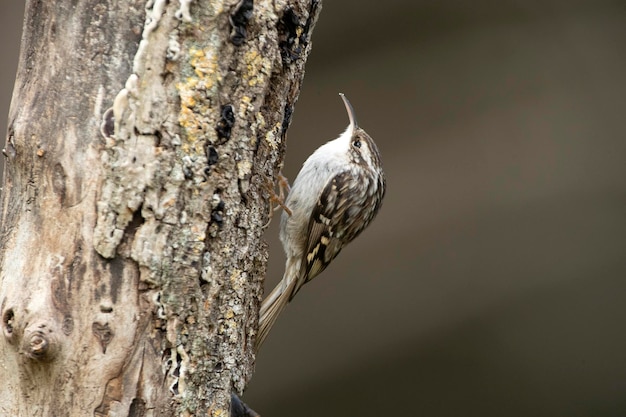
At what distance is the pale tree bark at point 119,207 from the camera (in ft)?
4.71

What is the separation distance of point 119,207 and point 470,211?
1.95 meters

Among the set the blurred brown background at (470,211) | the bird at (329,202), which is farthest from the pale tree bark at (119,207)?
the blurred brown background at (470,211)

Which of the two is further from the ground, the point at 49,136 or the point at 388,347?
the point at 49,136

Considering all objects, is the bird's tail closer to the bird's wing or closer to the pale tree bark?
the bird's wing

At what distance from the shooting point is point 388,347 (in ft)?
10.8

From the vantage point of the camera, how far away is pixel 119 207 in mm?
1460

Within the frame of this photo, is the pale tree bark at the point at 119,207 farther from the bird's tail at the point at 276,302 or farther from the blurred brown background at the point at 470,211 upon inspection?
the blurred brown background at the point at 470,211

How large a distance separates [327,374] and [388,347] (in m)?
0.29

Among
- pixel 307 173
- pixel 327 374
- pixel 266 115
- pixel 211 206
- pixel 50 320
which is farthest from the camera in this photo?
pixel 327 374

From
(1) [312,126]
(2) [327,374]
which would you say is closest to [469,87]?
(1) [312,126]

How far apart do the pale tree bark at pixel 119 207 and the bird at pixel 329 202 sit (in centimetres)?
103

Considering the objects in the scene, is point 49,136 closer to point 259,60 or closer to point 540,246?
point 259,60

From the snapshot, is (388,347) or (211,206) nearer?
(211,206)

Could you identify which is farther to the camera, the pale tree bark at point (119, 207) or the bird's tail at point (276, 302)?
the bird's tail at point (276, 302)
